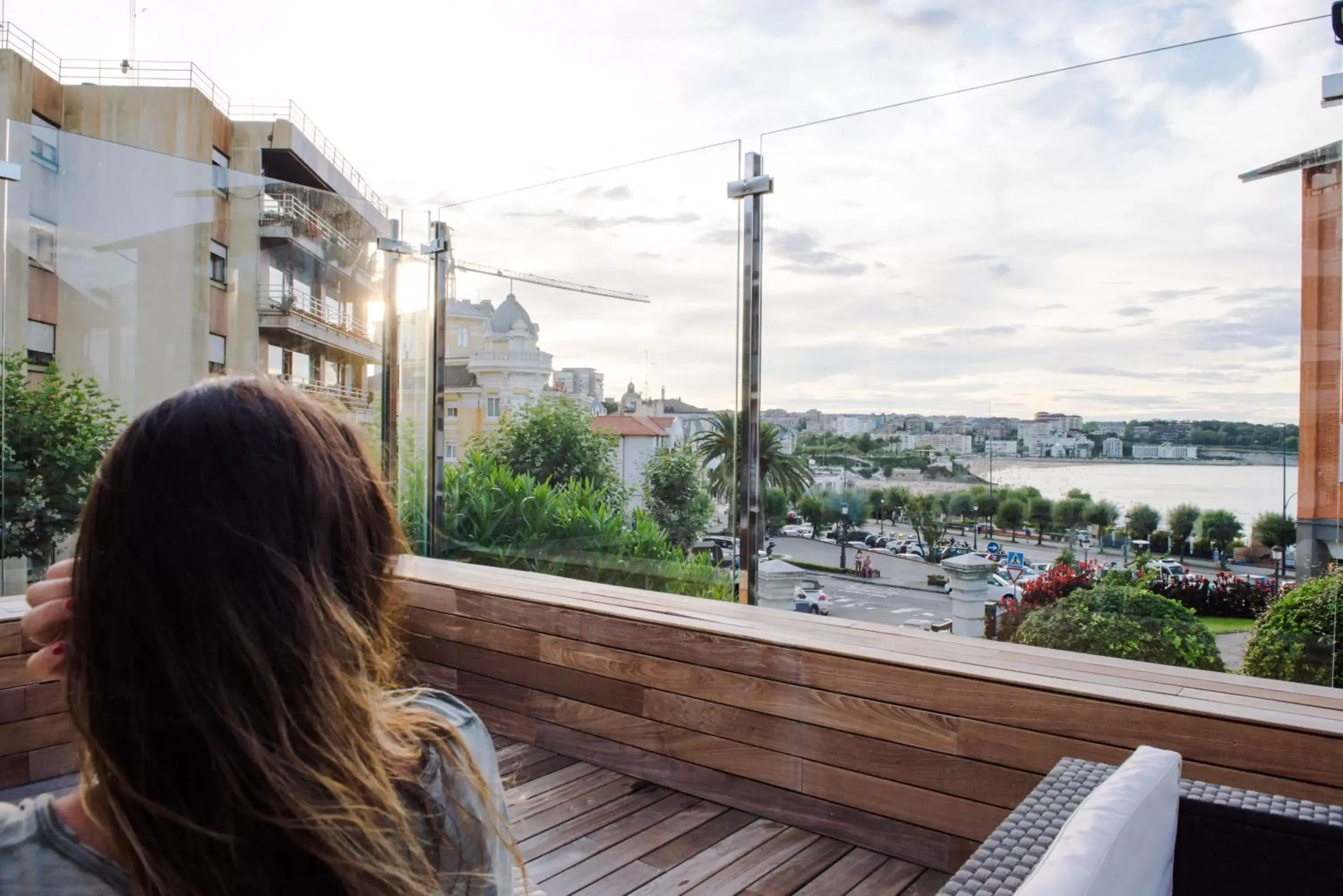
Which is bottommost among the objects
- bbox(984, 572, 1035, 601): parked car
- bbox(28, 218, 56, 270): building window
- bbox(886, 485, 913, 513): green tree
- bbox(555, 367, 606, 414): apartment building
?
bbox(984, 572, 1035, 601): parked car

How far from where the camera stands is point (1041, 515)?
240 cm

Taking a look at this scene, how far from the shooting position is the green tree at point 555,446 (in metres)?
3.48

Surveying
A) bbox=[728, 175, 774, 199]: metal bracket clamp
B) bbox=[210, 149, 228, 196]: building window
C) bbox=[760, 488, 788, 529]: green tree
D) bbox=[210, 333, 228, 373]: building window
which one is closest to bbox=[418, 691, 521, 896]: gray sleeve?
bbox=[760, 488, 788, 529]: green tree

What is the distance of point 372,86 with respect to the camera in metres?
4.29

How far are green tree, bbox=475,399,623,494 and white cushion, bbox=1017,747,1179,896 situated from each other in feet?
8.07

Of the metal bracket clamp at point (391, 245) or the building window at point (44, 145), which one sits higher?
the building window at point (44, 145)

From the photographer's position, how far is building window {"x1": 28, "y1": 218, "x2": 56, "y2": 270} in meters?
3.26

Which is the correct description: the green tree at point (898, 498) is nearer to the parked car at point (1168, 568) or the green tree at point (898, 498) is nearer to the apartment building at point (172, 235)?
the parked car at point (1168, 568)

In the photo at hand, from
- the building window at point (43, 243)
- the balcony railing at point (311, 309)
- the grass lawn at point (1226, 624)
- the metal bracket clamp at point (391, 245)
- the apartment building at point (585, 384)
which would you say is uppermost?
the metal bracket clamp at point (391, 245)

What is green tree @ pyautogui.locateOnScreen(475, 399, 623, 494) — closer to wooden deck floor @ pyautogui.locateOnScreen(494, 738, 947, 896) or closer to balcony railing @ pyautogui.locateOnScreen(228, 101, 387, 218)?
wooden deck floor @ pyautogui.locateOnScreen(494, 738, 947, 896)

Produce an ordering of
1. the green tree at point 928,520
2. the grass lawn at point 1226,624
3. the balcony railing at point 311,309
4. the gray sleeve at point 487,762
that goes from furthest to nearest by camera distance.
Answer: the balcony railing at point 311,309
the green tree at point 928,520
the grass lawn at point 1226,624
the gray sleeve at point 487,762

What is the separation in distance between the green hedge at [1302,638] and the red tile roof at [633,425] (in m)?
1.87

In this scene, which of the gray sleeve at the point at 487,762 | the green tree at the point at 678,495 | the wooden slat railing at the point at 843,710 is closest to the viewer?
the gray sleeve at the point at 487,762

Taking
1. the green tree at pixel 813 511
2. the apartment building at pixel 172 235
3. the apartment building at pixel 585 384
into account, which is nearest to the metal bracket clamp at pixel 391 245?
the apartment building at pixel 172 235
